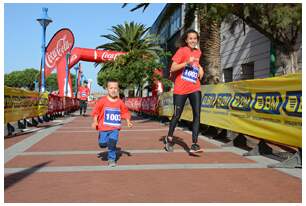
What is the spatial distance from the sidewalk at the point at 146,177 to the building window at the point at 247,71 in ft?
57.5

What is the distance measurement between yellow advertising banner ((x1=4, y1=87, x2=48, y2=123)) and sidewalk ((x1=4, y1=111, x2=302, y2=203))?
2.93 meters

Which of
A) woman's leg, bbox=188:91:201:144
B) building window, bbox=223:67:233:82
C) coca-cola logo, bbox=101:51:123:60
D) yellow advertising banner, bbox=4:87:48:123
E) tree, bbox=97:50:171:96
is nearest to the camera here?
woman's leg, bbox=188:91:201:144

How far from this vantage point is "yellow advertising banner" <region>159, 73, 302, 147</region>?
577cm

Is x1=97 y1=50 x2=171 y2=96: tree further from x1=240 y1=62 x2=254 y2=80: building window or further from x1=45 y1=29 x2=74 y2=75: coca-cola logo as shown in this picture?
x1=240 y1=62 x2=254 y2=80: building window

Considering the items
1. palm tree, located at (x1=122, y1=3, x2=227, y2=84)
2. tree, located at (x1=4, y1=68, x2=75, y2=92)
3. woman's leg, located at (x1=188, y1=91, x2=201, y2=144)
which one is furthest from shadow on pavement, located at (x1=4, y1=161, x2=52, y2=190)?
tree, located at (x1=4, y1=68, x2=75, y2=92)

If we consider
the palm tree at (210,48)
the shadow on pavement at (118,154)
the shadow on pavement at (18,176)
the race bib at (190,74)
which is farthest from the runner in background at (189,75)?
the palm tree at (210,48)

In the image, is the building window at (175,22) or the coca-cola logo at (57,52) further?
the building window at (175,22)

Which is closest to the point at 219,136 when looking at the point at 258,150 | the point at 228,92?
the point at 228,92

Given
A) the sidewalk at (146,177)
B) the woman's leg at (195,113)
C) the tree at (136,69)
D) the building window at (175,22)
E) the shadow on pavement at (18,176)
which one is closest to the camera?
the sidewalk at (146,177)

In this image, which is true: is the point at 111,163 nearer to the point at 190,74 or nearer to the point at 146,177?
the point at 146,177

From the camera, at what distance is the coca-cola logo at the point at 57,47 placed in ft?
80.9

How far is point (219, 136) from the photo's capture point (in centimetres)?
930

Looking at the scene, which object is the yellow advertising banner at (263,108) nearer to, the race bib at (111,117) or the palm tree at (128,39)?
the race bib at (111,117)

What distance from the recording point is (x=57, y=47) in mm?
25641
